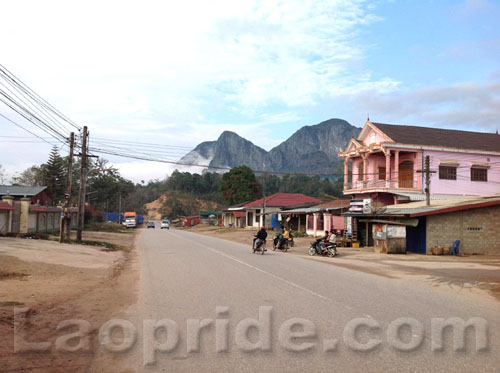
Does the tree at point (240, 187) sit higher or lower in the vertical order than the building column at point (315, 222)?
higher

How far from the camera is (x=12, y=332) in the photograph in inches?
297

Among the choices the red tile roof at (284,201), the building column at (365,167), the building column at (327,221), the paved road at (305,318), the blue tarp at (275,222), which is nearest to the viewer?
the paved road at (305,318)

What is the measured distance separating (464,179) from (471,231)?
1370 cm

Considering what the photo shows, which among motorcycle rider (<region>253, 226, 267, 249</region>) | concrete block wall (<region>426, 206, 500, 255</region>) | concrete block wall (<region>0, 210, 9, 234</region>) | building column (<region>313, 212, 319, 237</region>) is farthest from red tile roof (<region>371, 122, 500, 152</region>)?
concrete block wall (<region>0, 210, 9, 234</region>)

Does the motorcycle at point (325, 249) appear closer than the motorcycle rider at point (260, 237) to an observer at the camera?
No

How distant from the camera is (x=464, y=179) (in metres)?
39.3

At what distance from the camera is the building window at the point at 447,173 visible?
39.0 metres

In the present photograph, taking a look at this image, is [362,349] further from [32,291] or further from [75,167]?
[75,167]

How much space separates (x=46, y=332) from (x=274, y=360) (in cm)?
412

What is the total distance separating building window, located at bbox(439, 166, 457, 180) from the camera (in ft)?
128

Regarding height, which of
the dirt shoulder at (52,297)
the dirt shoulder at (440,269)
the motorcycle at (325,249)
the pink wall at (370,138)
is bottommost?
the dirt shoulder at (52,297)

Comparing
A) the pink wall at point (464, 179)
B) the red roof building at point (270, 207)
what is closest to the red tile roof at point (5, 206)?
the red roof building at point (270, 207)

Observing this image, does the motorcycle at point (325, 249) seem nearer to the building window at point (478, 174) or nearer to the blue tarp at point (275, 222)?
the building window at point (478, 174)

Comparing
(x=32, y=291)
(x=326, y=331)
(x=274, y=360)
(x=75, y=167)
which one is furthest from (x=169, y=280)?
(x=75, y=167)
